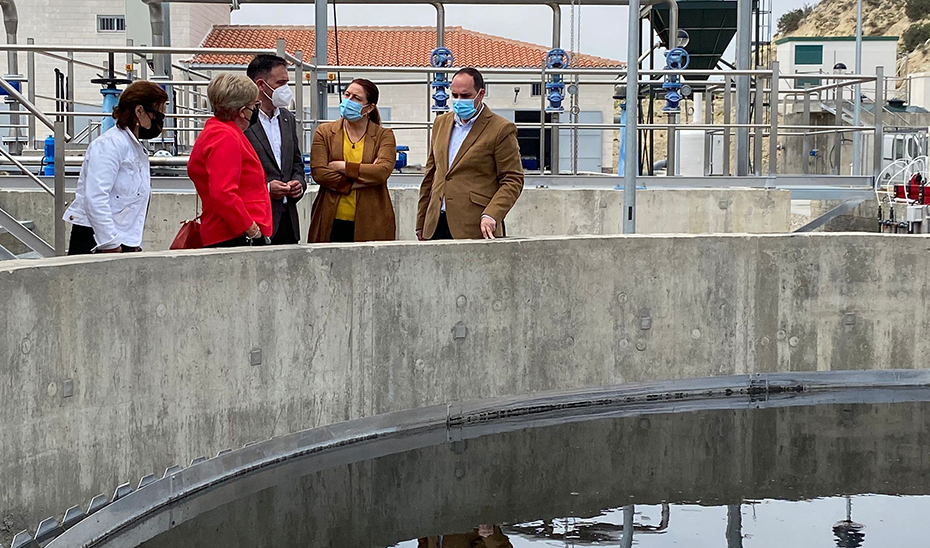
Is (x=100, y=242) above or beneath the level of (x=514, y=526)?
above

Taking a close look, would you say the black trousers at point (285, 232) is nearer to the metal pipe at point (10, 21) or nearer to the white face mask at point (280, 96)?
the white face mask at point (280, 96)

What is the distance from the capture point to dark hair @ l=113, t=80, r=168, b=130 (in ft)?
19.9

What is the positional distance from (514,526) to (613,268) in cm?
296

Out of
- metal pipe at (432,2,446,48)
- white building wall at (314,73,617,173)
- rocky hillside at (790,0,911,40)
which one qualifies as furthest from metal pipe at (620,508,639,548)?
rocky hillside at (790,0,911,40)

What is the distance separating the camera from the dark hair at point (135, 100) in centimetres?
607

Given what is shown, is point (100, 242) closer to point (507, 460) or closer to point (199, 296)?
point (199, 296)

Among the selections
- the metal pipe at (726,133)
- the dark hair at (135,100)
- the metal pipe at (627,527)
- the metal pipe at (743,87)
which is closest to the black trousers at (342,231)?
the dark hair at (135,100)

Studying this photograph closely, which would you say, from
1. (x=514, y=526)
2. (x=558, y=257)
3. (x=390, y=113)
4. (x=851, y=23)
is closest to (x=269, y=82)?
(x=558, y=257)

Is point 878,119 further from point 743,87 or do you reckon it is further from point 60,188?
point 60,188

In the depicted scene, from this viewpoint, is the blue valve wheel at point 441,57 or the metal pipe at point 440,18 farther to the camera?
the metal pipe at point 440,18

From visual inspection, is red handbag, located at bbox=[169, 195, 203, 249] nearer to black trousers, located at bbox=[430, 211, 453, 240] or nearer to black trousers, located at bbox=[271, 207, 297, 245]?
black trousers, located at bbox=[271, 207, 297, 245]

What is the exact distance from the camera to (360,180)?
25.4 feet

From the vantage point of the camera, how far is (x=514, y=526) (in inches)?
233

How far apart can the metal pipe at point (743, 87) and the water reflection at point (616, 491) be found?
5.78 metres
